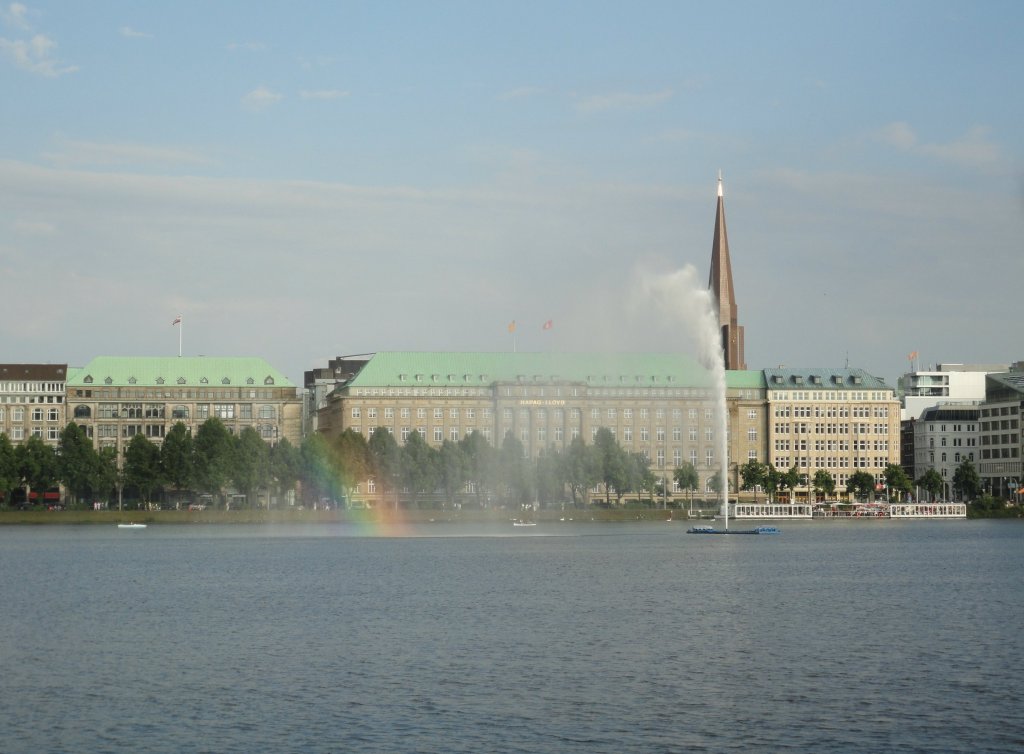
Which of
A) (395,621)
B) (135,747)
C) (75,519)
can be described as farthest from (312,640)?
(75,519)

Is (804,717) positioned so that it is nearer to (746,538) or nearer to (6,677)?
(6,677)

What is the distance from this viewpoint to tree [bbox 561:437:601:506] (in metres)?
175

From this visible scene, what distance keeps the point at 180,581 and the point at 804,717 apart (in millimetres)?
49123

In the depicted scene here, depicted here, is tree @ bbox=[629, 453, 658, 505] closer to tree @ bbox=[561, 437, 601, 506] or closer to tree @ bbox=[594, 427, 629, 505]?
tree @ bbox=[594, 427, 629, 505]

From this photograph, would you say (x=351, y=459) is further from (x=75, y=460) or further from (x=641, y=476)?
(x=641, y=476)

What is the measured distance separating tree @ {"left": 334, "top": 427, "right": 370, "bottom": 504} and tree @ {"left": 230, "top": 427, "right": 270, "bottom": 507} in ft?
26.7

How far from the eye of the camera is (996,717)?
39750mm

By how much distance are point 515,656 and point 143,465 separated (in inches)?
4839

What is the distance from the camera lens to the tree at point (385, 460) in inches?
6924

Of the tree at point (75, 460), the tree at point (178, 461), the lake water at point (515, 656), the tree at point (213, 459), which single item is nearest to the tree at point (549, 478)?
the tree at point (213, 459)

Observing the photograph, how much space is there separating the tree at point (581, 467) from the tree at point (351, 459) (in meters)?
21.4

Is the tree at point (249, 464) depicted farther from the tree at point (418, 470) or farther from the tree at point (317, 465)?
the tree at point (418, 470)

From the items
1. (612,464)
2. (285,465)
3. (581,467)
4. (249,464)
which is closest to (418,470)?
(285,465)

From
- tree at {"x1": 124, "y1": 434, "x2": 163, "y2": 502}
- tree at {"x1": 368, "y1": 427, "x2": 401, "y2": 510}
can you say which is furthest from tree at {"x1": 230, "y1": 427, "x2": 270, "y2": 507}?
tree at {"x1": 368, "y1": 427, "x2": 401, "y2": 510}
